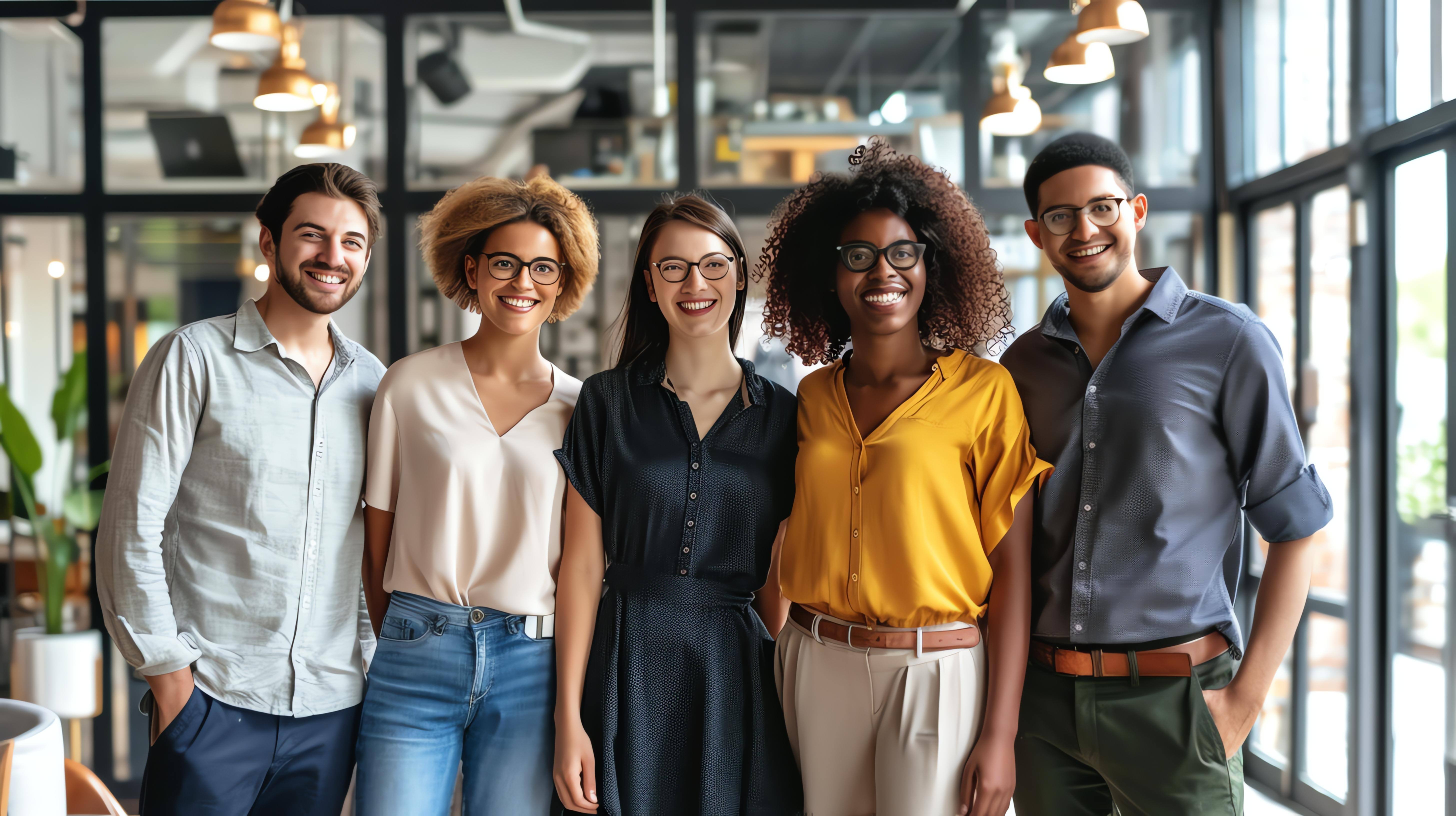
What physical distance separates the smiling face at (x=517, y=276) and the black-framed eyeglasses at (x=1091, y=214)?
99cm

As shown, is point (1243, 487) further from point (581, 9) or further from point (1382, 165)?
point (581, 9)

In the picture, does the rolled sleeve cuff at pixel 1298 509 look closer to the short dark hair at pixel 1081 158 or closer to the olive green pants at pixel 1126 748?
the olive green pants at pixel 1126 748

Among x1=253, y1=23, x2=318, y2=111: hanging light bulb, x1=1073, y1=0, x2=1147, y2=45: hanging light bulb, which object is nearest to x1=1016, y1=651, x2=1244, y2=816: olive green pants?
x1=1073, y1=0, x2=1147, y2=45: hanging light bulb

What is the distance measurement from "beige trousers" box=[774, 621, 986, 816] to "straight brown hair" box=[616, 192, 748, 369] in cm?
67

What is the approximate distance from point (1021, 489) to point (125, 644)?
1.64 m

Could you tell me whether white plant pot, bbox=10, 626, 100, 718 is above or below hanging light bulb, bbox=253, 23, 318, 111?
below

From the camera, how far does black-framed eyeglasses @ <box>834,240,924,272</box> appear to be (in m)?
1.73

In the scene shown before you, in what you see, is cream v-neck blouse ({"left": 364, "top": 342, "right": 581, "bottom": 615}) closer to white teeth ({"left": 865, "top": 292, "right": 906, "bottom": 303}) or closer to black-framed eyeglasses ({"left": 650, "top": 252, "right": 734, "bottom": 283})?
black-framed eyeglasses ({"left": 650, "top": 252, "right": 734, "bottom": 283})

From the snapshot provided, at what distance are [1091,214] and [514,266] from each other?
1.12 metres

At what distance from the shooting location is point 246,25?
284 centimetres

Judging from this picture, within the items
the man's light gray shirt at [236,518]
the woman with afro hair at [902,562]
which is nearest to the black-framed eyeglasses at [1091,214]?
the woman with afro hair at [902,562]

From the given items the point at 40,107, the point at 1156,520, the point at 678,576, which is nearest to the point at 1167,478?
the point at 1156,520

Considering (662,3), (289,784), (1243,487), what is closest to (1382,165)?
(1243,487)

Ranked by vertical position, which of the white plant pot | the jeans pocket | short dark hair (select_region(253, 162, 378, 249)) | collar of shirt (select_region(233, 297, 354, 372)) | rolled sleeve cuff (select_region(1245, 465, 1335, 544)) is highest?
short dark hair (select_region(253, 162, 378, 249))
